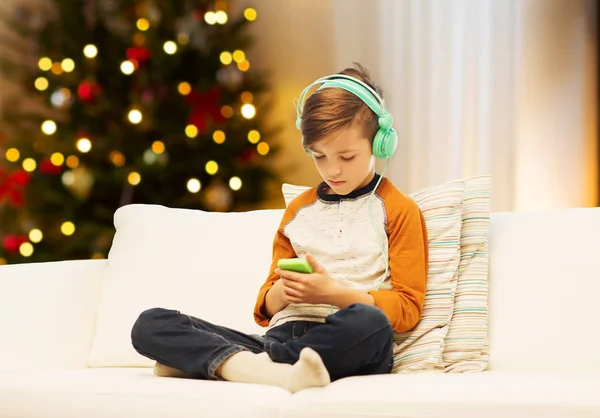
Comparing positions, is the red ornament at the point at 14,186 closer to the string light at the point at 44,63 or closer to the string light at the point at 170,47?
the string light at the point at 44,63

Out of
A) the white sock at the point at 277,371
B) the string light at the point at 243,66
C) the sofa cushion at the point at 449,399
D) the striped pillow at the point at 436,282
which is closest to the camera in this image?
the sofa cushion at the point at 449,399

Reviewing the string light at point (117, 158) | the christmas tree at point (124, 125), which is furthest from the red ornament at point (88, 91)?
the string light at point (117, 158)

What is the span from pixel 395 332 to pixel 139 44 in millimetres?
2299

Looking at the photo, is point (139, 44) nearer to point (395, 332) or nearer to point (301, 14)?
point (301, 14)

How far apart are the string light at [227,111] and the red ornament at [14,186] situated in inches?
36.6

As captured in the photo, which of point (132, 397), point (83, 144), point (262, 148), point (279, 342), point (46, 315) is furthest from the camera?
point (262, 148)

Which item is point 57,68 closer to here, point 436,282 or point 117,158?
point 117,158

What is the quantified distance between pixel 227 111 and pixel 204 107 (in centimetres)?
11

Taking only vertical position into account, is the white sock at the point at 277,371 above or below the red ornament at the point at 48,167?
below

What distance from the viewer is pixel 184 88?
3.48 m

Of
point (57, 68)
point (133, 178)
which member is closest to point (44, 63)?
point (57, 68)

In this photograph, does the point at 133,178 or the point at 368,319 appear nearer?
the point at 368,319

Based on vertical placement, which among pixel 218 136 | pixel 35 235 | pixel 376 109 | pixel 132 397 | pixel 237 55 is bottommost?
pixel 132 397

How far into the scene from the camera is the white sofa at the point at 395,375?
1.19 meters
